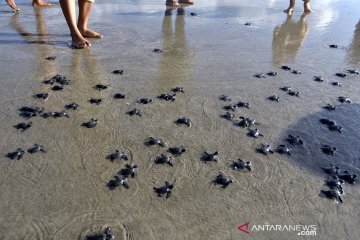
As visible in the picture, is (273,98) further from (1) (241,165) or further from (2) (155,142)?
(2) (155,142)

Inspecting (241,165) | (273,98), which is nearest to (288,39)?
(273,98)

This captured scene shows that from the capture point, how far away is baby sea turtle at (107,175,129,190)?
2.34 metres

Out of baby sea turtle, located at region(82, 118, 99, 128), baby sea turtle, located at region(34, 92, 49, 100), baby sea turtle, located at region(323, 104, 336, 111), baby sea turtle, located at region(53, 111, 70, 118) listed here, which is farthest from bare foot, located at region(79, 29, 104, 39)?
baby sea turtle, located at region(323, 104, 336, 111)

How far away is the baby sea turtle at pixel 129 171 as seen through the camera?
245 centimetres

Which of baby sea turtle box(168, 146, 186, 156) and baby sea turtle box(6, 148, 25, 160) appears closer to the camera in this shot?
baby sea turtle box(6, 148, 25, 160)

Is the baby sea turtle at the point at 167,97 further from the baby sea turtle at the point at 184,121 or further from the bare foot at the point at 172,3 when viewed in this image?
the bare foot at the point at 172,3

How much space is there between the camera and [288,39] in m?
5.57

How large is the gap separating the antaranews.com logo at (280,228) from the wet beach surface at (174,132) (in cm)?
3

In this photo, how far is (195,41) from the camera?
529 cm

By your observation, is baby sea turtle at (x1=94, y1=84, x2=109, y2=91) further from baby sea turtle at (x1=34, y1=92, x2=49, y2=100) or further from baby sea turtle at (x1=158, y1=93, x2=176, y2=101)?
baby sea turtle at (x1=158, y1=93, x2=176, y2=101)

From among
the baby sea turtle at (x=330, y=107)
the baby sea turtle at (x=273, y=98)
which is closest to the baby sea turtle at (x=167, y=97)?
the baby sea turtle at (x=273, y=98)

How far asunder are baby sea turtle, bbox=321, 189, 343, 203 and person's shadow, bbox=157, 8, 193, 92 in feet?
6.77

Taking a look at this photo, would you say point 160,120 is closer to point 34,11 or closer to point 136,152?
point 136,152

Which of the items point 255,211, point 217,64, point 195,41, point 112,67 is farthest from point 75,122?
point 195,41
